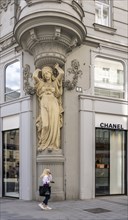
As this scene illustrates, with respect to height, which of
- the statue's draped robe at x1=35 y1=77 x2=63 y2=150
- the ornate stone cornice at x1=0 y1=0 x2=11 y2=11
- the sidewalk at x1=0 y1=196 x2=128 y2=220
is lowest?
the sidewalk at x1=0 y1=196 x2=128 y2=220

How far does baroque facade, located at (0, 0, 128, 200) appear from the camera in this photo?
13.8 m

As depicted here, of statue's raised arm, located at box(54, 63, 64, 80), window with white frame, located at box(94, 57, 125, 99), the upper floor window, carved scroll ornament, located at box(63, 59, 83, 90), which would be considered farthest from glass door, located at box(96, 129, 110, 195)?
the upper floor window

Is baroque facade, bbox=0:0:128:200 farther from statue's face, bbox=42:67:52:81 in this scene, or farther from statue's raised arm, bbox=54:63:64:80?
statue's face, bbox=42:67:52:81

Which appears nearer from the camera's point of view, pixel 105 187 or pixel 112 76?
pixel 105 187

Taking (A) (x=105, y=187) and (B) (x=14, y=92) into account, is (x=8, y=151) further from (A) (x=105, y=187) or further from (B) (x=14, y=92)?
(A) (x=105, y=187)

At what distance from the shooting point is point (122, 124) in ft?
52.5

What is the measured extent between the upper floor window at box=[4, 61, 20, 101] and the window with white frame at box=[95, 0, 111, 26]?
3.96m

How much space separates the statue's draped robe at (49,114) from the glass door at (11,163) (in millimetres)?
2128

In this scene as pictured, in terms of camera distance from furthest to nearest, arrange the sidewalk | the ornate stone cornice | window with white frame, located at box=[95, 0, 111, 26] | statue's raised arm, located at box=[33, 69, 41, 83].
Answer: the ornate stone cornice
window with white frame, located at box=[95, 0, 111, 26]
statue's raised arm, located at box=[33, 69, 41, 83]
the sidewalk

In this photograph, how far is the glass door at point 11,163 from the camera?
1566cm

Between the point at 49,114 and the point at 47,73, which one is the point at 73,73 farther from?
the point at 49,114

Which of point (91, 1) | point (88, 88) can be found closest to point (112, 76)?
point (88, 88)

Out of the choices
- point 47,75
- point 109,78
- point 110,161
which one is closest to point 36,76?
point 47,75

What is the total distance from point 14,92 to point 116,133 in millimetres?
4746
